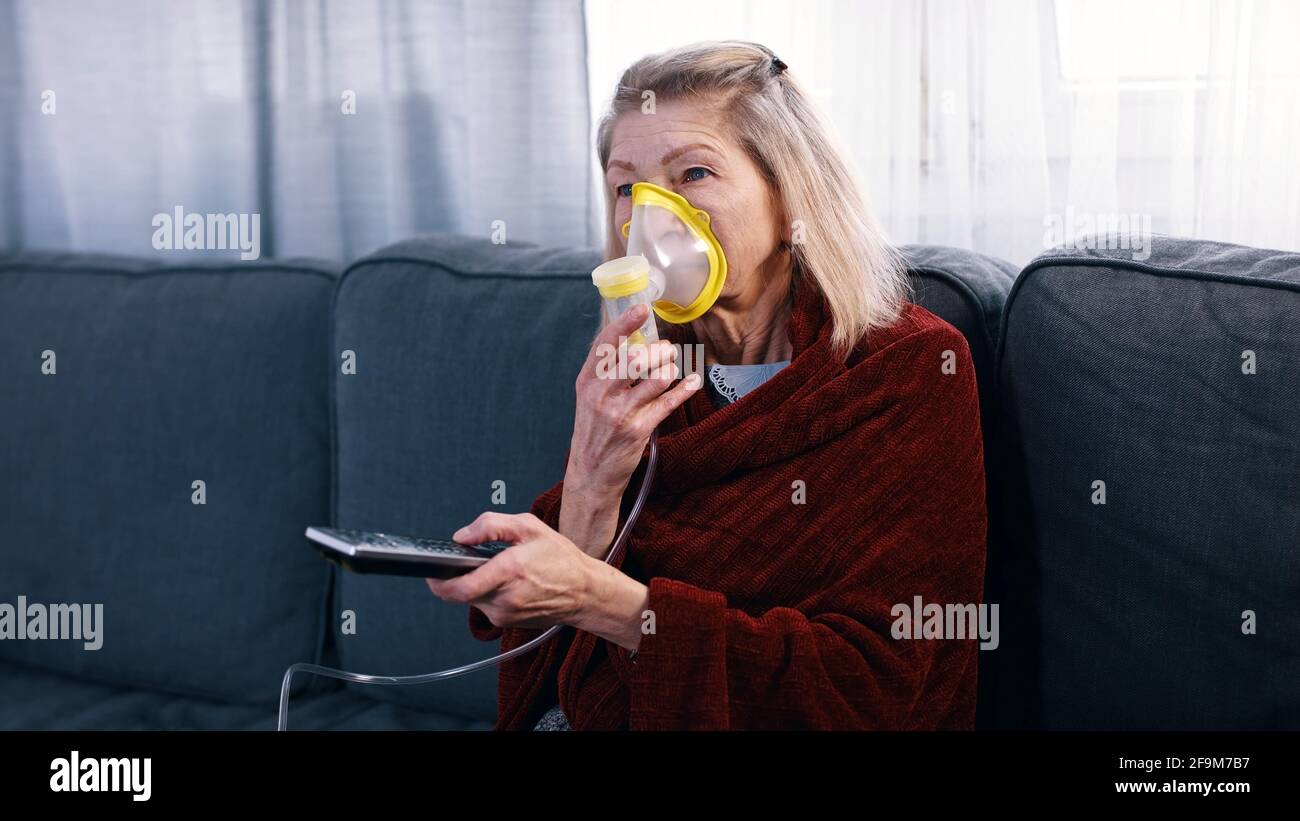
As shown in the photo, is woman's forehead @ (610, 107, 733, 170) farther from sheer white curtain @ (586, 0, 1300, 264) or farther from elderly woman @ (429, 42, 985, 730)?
sheer white curtain @ (586, 0, 1300, 264)

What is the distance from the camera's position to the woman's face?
109cm

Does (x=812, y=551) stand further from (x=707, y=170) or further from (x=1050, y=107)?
(x=1050, y=107)

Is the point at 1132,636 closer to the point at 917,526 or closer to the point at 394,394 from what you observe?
the point at 917,526

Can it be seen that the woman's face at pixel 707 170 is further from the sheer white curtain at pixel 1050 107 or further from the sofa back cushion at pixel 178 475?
the sofa back cushion at pixel 178 475

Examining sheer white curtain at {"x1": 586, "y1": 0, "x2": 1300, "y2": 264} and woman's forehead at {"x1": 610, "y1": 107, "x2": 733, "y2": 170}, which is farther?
sheer white curtain at {"x1": 586, "y1": 0, "x2": 1300, "y2": 264}

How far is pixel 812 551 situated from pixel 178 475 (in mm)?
1001

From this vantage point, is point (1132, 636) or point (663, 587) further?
point (1132, 636)

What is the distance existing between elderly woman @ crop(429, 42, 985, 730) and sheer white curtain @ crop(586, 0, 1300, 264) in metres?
0.27

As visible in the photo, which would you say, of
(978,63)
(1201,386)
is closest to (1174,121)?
(978,63)

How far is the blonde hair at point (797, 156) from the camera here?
110 centimetres

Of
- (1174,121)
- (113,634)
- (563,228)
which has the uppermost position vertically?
(1174,121)

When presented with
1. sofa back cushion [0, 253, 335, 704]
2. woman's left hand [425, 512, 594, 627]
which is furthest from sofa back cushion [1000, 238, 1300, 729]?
sofa back cushion [0, 253, 335, 704]

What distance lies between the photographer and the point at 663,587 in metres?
0.96
